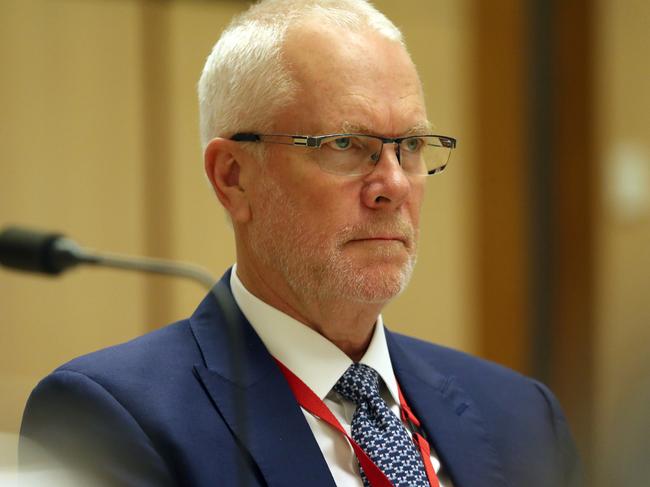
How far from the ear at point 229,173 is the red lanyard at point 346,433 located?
28 centimetres

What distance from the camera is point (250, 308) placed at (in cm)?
164

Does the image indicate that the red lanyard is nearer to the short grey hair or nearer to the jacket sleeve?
the jacket sleeve

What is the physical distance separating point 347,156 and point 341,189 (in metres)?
0.06

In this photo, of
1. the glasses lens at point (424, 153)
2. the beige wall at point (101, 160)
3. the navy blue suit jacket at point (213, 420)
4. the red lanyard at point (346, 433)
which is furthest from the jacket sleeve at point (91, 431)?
the beige wall at point (101, 160)

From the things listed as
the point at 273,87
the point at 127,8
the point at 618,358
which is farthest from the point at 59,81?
the point at 618,358

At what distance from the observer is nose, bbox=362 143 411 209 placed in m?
1.56

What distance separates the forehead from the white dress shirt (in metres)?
0.32

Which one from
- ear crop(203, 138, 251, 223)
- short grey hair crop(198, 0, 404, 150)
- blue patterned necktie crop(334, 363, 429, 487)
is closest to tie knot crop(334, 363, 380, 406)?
blue patterned necktie crop(334, 363, 429, 487)

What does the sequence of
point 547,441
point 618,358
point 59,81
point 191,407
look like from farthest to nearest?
point 59,81 → point 547,441 → point 191,407 → point 618,358

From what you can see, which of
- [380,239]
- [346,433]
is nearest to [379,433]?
[346,433]

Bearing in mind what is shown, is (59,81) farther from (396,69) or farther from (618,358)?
(618,358)

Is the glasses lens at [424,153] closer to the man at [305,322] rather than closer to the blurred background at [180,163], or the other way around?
the man at [305,322]

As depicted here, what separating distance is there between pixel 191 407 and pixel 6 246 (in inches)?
15.3

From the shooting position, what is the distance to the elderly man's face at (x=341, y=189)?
156 cm
